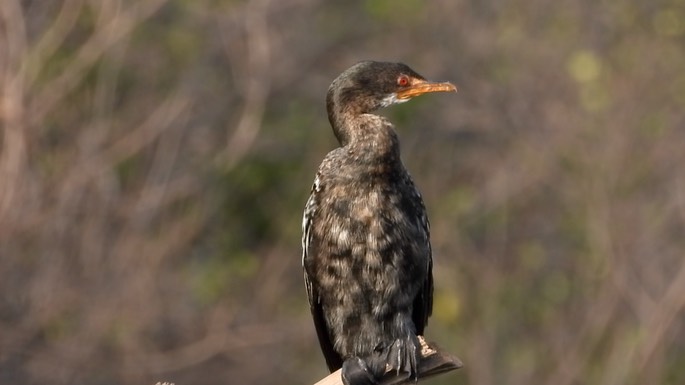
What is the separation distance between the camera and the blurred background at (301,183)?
1290cm

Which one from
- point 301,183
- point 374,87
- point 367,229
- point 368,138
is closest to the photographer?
point 367,229

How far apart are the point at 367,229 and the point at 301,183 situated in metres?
8.42

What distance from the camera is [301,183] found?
16.0m

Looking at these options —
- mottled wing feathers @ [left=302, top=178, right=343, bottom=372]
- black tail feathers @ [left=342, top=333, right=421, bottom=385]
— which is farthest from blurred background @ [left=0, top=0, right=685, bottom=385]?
black tail feathers @ [left=342, top=333, right=421, bottom=385]

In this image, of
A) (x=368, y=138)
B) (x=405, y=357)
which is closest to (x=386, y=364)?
(x=405, y=357)

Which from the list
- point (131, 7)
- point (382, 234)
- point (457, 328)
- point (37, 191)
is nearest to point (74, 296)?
point (37, 191)

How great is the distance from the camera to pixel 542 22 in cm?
1686

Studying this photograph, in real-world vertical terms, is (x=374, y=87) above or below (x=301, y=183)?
below

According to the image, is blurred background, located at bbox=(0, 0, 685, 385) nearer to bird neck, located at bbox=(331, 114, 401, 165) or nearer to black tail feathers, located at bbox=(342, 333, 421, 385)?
bird neck, located at bbox=(331, 114, 401, 165)

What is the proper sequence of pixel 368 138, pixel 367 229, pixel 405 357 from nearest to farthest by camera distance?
1. pixel 405 357
2. pixel 367 229
3. pixel 368 138

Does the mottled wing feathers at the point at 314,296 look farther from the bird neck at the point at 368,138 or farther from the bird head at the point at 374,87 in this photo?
the bird head at the point at 374,87

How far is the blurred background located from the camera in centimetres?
1290

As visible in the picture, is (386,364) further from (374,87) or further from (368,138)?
(374,87)

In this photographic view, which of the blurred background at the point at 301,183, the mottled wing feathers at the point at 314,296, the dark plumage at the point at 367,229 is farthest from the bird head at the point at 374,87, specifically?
the blurred background at the point at 301,183
